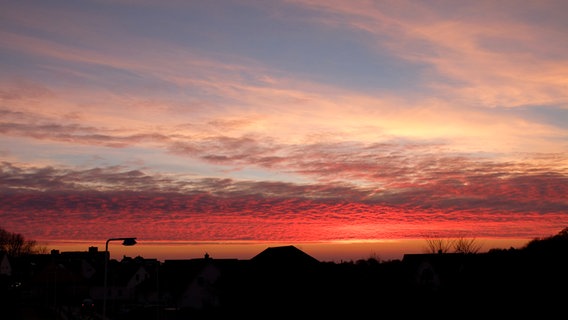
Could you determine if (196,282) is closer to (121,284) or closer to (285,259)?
(285,259)

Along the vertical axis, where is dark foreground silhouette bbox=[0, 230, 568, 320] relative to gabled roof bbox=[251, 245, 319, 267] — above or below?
below

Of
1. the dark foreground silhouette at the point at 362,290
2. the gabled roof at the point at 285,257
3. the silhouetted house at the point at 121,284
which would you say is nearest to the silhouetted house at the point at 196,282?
the dark foreground silhouette at the point at 362,290

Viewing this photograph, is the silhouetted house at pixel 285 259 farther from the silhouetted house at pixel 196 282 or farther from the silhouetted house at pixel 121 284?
the silhouetted house at pixel 121 284

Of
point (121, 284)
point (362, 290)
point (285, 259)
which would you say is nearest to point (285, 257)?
point (285, 259)

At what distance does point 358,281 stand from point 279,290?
53.6 feet

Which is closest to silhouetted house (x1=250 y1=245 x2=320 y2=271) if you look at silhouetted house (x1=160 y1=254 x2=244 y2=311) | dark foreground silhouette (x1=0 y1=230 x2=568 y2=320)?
dark foreground silhouette (x1=0 y1=230 x2=568 y2=320)

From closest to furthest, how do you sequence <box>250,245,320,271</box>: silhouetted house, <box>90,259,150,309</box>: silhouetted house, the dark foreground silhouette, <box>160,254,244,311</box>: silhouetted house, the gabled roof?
the dark foreground silhouette < <box>250,245,320,271</box>: silhouetted house < the gabled roof < <box>160,254,244,311</box>: silhouetted house < <box>90,259,150,309</box>: silhouetted house

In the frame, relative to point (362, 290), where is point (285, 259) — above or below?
above

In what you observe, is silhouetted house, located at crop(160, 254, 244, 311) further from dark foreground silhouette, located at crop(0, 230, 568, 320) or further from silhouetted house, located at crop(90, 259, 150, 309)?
silhouetted house, located at crop(90, 259, 150, 309)

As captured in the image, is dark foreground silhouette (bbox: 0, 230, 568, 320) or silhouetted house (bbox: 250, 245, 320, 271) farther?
silhouetted house (bbox: 250, 245, 320, 271)

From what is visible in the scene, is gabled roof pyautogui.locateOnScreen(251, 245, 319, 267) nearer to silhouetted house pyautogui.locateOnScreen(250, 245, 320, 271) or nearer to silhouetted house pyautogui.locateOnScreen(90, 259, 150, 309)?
silhouetted house pyautogui.locateOnScreen(250, 245, 320, 271)

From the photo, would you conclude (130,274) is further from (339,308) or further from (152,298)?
(339,308)

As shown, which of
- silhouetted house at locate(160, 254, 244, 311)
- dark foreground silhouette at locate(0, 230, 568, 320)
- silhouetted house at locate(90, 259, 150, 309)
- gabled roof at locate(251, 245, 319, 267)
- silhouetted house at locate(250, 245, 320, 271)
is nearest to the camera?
dark foreground silhouette at locate(0, 230, 568, 320)

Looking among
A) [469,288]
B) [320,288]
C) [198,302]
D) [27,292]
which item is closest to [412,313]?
[469,288]
